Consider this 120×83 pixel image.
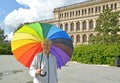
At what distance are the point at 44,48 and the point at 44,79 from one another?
588 millimetres

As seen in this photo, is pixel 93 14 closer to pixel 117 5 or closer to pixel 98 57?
pixel 117 5

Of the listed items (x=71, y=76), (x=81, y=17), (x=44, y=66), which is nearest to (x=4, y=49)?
(x=81, y=17)

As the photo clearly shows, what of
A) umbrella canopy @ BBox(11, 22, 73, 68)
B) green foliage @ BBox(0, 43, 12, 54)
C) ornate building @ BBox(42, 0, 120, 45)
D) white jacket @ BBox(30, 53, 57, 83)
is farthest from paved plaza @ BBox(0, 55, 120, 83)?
ornate building @ BBox(42, 0, 120, 45)

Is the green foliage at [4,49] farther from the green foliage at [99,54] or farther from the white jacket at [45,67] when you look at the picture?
the white jacket at [45,67]

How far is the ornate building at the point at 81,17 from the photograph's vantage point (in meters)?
87.7

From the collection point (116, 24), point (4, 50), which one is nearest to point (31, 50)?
point (116, 24)

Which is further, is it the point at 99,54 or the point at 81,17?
the point at 81,17

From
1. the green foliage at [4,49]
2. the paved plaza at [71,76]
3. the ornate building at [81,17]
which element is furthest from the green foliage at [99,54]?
the ornate building at [81,17]

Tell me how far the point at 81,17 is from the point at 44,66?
89608 mm

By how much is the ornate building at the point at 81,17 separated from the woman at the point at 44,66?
77.8 metres

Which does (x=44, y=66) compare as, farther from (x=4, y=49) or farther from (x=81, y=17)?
(x=81, y=17)

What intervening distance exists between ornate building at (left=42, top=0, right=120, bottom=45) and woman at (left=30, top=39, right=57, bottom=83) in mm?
77772

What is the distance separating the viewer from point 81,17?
94.8 meters

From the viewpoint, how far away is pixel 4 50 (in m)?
69.5
